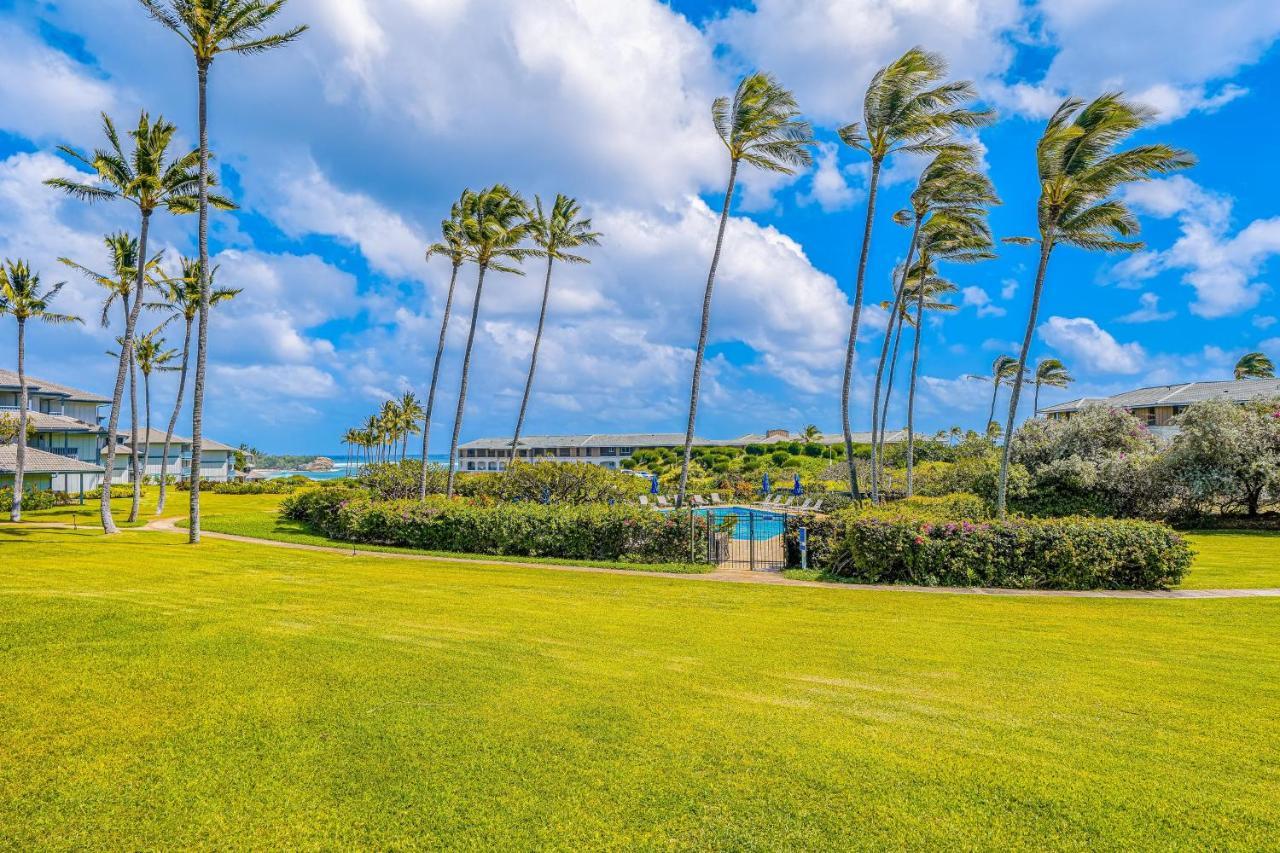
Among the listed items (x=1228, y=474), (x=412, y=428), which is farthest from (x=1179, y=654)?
(x=412, y=428)

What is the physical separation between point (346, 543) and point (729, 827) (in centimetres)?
2066

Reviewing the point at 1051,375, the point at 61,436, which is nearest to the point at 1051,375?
the point at 1051,375

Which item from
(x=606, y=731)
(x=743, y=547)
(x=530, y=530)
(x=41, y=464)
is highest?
(x=41, y=464)

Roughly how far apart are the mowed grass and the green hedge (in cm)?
505

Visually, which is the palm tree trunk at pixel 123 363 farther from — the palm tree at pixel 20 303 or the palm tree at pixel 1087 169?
the palm tree at pixel 1087 169

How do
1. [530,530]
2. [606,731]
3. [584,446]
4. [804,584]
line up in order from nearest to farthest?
[606,731]
[804,584]
[530,530]
[584,446]

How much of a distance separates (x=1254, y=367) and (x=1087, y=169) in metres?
55.0

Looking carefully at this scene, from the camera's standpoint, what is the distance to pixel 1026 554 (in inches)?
590

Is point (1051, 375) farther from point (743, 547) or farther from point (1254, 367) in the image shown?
point (743, 547)

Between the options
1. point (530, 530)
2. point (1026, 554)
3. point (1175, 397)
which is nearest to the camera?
point (1026, 554)

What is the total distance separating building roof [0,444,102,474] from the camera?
3344 centimetres

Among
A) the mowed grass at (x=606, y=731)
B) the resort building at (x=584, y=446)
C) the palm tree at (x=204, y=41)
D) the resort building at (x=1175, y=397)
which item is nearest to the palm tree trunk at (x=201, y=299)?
the palm tree at (x=204, y=41)

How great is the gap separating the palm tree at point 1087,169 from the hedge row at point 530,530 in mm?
11438

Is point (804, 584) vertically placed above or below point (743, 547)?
below
